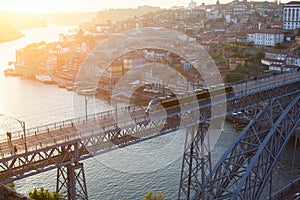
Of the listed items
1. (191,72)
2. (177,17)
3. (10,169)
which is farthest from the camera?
(177,17)

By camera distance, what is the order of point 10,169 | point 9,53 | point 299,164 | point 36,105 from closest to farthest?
point 10,169 → point 299,164 → point 36,105 → point 9,53

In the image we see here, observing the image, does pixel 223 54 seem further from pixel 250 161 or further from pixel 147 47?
pixel 250 161

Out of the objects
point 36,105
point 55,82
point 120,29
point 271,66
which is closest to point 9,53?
point 120,29

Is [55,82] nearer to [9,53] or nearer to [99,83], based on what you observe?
[99,83]

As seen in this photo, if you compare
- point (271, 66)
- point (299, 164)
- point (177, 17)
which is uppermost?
point (177, 17)

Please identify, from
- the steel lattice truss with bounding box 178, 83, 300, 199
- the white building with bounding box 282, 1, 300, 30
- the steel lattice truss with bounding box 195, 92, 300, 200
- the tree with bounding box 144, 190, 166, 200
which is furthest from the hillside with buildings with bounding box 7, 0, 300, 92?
the tree with bounding box 144, 190, 166, 200

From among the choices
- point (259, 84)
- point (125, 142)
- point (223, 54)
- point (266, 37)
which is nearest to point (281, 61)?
point (223, 54)

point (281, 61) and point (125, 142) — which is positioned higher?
point (281, 61)
